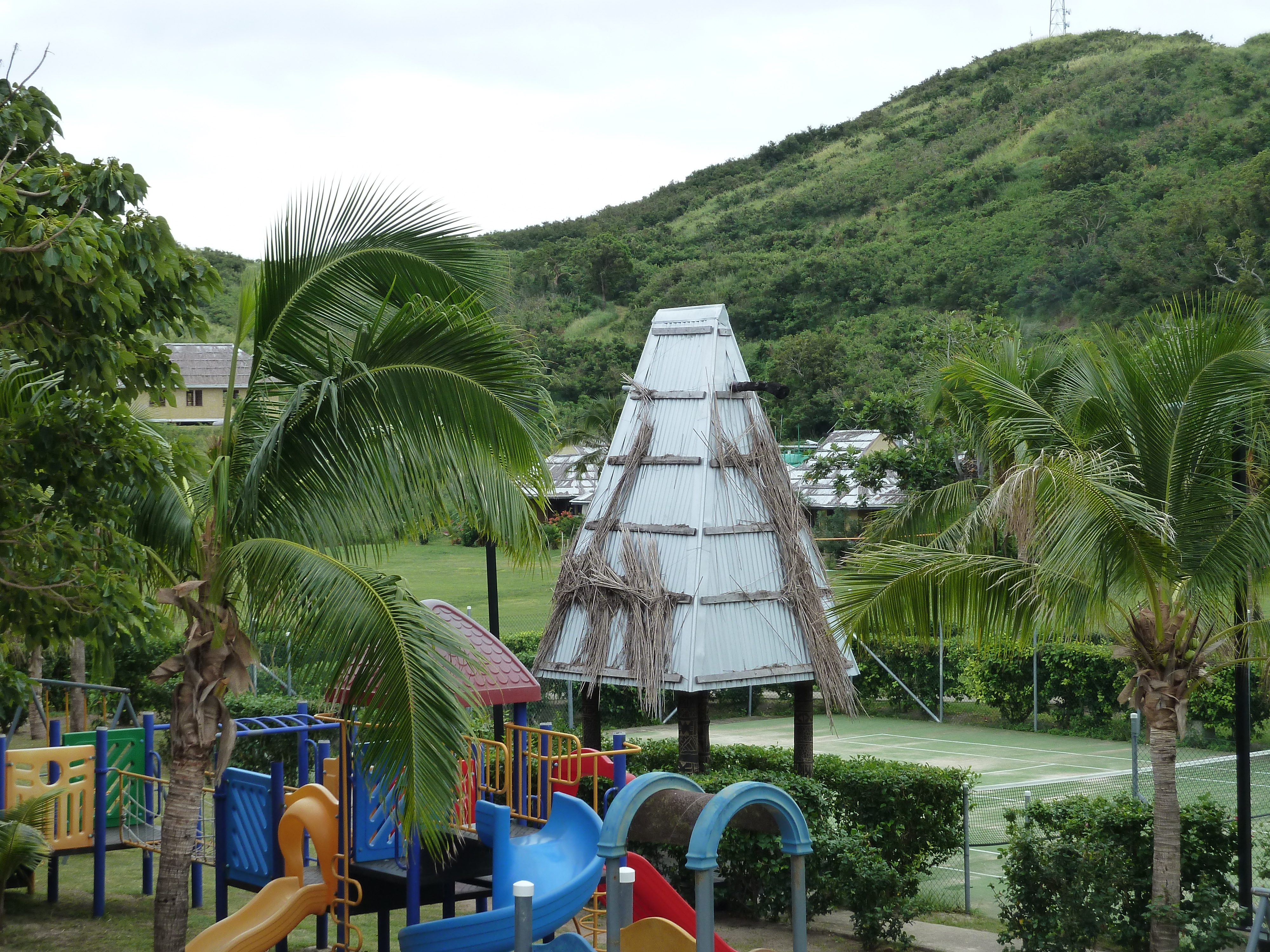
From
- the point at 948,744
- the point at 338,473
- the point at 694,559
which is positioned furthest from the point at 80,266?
the point at 948,744

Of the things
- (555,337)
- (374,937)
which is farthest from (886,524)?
(555,337)

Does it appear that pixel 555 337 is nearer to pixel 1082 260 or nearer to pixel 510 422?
pixel 1082 260

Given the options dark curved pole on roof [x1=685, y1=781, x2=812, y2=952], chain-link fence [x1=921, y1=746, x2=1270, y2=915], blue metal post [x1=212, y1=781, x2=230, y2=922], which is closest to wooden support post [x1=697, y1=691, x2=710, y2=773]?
chain-link fence [x1=921, y1=746, x2=1270, y2=915]

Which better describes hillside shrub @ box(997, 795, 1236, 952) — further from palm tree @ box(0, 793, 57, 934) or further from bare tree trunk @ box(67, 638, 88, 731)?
bare tree trunk @ box(67, 638, 88, 731)

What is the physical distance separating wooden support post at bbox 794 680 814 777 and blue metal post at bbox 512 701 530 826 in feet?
11.5

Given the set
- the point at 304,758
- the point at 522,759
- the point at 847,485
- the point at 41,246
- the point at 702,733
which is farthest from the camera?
the point at 847,485

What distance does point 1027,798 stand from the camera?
12539 millimetres

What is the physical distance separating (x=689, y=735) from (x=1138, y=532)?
230 inches

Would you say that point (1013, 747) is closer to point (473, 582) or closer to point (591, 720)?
point (591, 720)

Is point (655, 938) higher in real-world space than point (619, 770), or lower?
lower

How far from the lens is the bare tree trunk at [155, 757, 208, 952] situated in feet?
28.0

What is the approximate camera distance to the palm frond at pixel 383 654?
7125 mm

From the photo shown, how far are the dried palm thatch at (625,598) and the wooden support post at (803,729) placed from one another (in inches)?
64.6

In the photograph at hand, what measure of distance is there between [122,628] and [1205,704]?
66.3ft
